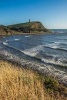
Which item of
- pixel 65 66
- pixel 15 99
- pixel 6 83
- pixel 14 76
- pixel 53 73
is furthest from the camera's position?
pixel 65 66

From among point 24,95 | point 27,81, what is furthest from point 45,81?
point 24,95

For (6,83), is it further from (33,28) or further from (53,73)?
(33,28)

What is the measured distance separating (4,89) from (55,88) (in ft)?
10.5

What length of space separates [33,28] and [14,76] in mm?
128789

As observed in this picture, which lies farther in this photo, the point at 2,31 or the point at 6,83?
the point at 2,31

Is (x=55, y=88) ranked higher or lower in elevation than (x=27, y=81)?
lower

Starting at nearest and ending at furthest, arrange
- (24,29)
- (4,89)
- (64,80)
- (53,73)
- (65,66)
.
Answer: (4,89)
(64,80)
(53,73)
(65,66)
(24,29)

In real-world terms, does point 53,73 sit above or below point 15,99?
below

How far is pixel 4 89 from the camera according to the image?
730 centimetres

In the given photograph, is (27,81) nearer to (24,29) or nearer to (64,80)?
(64,80)

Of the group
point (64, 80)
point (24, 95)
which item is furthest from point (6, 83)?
point (64, 80)

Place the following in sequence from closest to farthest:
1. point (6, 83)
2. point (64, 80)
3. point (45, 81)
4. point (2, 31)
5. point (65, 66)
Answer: point (6, 83), point (45, 81), point (64, 80), point (65, 66), point (2, 31)

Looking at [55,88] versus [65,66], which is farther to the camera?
[65,66]

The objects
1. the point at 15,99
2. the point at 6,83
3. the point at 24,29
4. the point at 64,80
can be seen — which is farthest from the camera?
the point at 24,29
